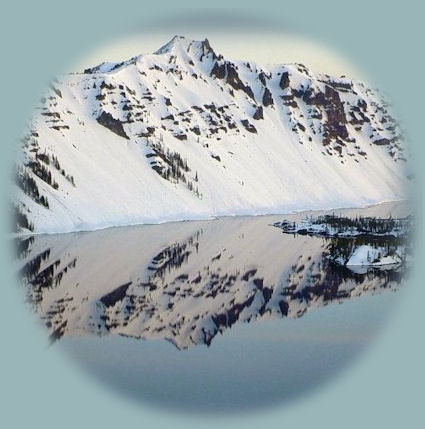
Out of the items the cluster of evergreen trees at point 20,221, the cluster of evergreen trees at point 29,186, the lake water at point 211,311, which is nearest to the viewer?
the lake water at point 211,311

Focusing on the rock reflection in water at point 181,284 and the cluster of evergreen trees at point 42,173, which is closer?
the rock reflection in water at point 181,284

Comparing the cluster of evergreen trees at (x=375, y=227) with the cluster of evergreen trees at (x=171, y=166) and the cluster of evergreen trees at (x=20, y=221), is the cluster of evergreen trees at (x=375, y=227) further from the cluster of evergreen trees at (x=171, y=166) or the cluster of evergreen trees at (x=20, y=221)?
the cluster of evergreen trees at (x=171, y=166)

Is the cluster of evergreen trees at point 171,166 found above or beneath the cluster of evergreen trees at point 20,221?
above

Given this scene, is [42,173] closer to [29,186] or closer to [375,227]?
[29,186]

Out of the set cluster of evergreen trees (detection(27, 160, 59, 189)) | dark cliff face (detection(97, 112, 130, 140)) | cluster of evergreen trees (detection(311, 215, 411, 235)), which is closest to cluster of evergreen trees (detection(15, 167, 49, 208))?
cluster of evergreen trees (detection(27, 160, 59, 189))

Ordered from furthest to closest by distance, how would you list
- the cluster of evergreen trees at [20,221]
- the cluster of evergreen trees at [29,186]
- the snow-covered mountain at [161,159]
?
the snow-covered mountain at [161,159] → the cluster of evergreen trees at [29,186] → the cluster of evergreen trees at [20,221]

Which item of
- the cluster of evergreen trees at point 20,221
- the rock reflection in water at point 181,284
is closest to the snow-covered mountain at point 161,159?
the cluster of evergreen trees at point 20,221

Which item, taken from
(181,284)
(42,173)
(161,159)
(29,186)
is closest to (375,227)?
(181,284)
